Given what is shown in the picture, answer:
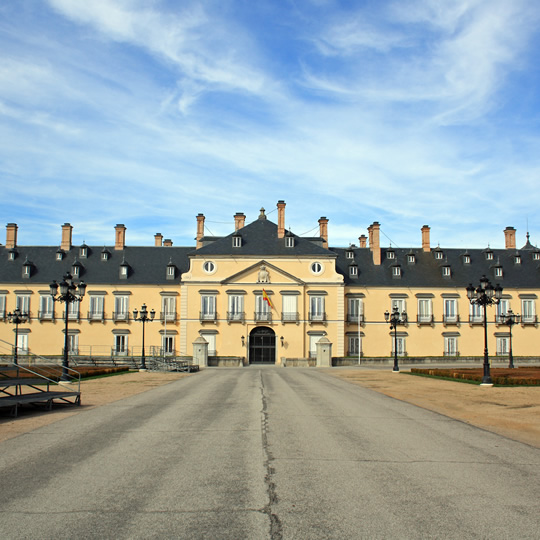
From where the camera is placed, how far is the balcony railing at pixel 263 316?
59.1m

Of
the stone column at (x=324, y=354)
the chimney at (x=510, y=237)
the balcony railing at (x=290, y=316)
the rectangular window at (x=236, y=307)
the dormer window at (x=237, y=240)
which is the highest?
the chimney at (x=510, y=237)

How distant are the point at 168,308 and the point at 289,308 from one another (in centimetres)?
1298

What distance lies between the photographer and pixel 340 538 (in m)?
6.41

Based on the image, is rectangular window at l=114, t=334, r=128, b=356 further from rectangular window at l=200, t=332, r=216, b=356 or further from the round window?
the round window

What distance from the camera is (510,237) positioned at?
69.0m

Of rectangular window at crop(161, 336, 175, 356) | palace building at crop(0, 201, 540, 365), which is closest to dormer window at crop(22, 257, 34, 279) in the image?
palace building at crop(0, 201, 540, 365)

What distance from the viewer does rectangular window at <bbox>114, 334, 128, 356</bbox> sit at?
60.2 meters

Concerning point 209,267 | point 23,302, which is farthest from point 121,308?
point 209,267

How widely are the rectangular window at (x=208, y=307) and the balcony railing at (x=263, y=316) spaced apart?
174 inches

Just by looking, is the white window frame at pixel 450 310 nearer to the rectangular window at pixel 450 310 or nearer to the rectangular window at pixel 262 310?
the rectangular window at pixel 450 310

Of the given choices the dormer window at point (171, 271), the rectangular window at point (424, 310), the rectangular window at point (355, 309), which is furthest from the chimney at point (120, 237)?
the rectangular window at point (424, 310)

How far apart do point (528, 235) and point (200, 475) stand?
6976cm

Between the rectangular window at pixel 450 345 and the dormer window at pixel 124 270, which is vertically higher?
the dormer window at pixel 124 270

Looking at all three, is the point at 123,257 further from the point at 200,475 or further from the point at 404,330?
the point at 200,475
